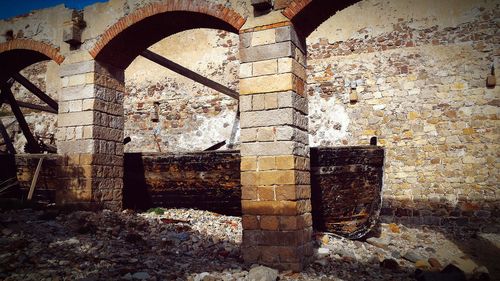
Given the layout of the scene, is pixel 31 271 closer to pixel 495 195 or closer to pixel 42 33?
pixel 42 33

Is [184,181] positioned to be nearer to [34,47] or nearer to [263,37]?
[263,37]

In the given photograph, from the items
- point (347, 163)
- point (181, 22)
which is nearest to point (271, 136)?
point (347, 163)

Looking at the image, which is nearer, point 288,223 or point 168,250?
point 288,223

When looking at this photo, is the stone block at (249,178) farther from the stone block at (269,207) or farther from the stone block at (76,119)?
the stone block at (76,119)

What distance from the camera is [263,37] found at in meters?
4.96

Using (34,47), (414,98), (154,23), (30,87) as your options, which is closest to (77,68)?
(34,47)

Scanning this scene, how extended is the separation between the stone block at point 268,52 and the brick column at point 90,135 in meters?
2.93

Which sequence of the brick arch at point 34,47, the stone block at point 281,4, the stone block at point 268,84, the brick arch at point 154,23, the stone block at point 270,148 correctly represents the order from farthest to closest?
1. the brick arch at point 34,47
2. the brick arch at point 154,23
3. the stone block at point 281,4
4. the stone block at point 268,84
5. the stone block at point 270,148

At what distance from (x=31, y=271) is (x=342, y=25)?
881 cm

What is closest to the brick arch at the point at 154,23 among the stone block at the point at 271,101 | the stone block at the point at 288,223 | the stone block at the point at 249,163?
the stone block at the point at 271,101

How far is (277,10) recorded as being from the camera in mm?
4941

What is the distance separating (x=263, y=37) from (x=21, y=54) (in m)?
5.48

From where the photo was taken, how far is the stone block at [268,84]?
187 inches

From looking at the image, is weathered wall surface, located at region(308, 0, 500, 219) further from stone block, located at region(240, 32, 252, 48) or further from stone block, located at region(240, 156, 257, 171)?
stone block, located at region(240, 156, 257, 171)
